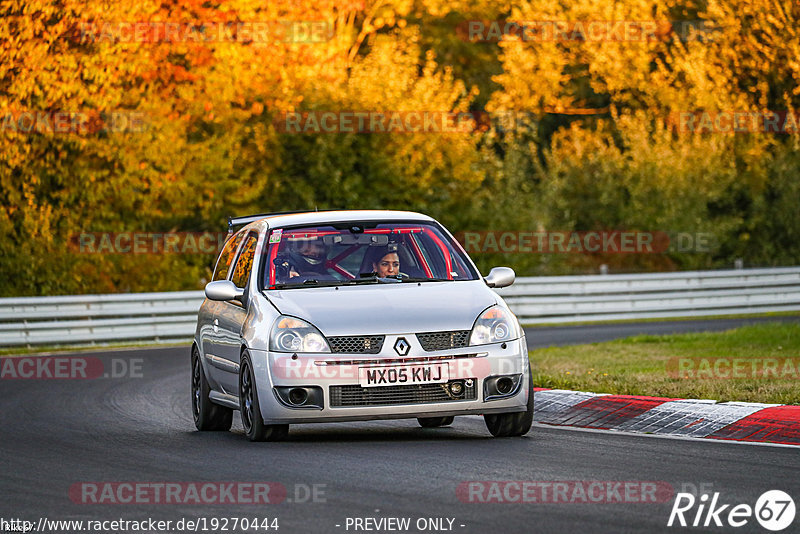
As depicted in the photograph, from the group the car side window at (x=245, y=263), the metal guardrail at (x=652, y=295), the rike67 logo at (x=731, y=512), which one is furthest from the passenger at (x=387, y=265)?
the metal guardrail at (x=652, y=295)

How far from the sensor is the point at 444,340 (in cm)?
1055

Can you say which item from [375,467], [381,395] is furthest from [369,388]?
[375,467]

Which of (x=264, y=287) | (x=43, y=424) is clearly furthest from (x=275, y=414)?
(x=43, y=424)

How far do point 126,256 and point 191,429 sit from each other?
1924cm

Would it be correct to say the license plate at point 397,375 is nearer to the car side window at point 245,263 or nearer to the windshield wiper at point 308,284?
the windshield wiper at point 308,284

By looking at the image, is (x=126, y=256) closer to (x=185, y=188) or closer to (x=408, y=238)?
(x=185, y=188)

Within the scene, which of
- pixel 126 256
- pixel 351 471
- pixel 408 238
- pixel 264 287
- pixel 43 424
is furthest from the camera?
pixel 126 256

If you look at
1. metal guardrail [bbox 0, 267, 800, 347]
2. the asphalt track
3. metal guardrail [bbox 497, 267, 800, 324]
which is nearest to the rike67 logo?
the asphalt track

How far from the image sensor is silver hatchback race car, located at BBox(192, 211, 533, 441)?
1045cm

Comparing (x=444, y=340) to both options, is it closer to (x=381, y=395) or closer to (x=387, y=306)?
(x=387, y=306)

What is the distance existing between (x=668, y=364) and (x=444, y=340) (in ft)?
23.0

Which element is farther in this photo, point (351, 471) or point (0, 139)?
point (0, 139)

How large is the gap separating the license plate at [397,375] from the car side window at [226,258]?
289 cm

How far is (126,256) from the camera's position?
3158cm
